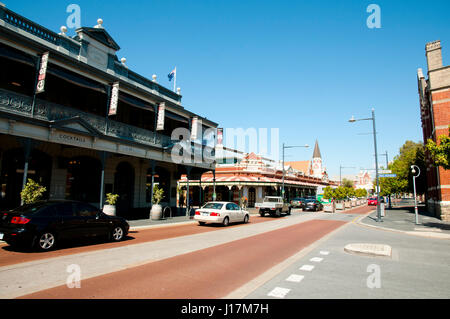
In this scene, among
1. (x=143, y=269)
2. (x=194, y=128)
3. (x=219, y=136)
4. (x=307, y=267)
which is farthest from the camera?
(x=219, y=136)

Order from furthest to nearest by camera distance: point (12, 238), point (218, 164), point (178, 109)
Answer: point (218, 164), point (178, 109), point (12, 238)

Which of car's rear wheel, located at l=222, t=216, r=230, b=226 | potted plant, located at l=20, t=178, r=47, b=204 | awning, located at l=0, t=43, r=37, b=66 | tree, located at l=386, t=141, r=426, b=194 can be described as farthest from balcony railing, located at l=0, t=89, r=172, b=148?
tree, located at l=386, t=141, r=426, b=194

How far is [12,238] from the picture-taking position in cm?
775

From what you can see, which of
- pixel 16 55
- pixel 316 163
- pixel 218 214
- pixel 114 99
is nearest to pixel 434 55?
pixel 218 214

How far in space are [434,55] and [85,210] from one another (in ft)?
88.7

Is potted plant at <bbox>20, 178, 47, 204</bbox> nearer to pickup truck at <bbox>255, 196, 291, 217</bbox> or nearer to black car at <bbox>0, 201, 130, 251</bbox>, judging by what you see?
black car at <bbox>0, 201, 130, 251</bbox>

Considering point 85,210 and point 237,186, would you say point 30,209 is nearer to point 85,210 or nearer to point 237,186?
point 85,210

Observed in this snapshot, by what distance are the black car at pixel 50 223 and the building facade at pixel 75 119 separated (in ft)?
12.3

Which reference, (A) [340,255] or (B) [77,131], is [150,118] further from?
(A) [340,255]

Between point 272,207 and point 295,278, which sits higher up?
point 272,207

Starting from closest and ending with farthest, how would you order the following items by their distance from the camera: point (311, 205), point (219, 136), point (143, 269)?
1. point (143, 269)
2. point (219, 136)
3. point (311, 205)

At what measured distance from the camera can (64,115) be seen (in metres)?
13.8
